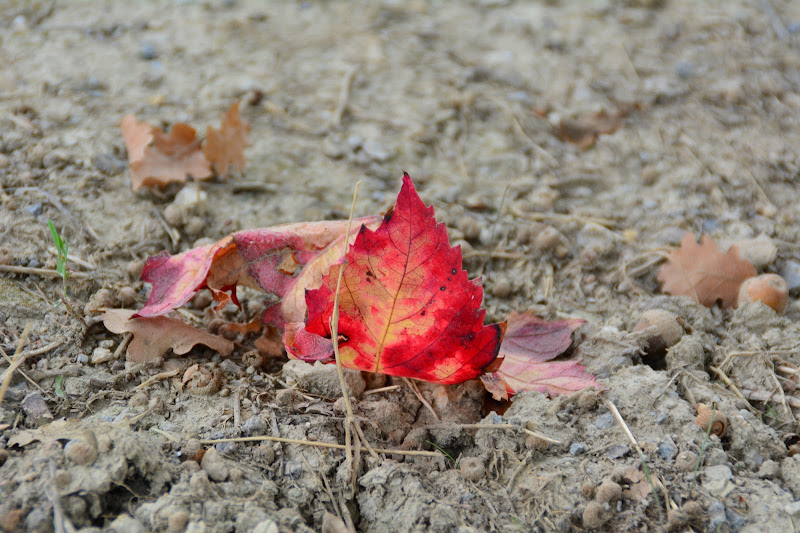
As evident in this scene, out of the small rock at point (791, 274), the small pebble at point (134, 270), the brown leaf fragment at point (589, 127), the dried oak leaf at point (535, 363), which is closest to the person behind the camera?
the dried oak leaf at point (535, 363)

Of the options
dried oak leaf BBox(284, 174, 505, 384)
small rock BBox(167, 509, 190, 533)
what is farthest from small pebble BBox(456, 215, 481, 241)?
small rock BBox(167, 509, 190, 533)

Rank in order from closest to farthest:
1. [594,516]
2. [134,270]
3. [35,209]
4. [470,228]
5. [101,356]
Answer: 1. [594,516]
2. [101,356]
3. [134,270]
4. [35,209]
5. [470,228]

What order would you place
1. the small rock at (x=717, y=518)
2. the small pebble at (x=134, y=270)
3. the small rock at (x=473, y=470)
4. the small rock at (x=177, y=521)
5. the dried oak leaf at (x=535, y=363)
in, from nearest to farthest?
the small rock at (x=177, y=521) → the small rock at (x=717, y=518) → the small rock at (x=473, y=470) → the dried oak leaf at (x=535, y=363) → the small pebble at (x=134, y=270)

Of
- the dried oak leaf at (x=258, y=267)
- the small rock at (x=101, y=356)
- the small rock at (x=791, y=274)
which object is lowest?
the small rock at (x=791, y=274)

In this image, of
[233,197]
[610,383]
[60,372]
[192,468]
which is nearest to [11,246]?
[60,372]

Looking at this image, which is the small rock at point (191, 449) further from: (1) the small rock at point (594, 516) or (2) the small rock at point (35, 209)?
(2) the small rock at point (35, 209)

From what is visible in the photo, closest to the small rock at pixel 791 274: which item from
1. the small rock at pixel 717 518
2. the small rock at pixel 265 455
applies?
the small rock at pixel 717 518

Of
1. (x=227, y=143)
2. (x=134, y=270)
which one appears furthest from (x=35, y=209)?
(x=227, y=143)

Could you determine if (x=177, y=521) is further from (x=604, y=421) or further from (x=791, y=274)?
(x=791, y=274)
